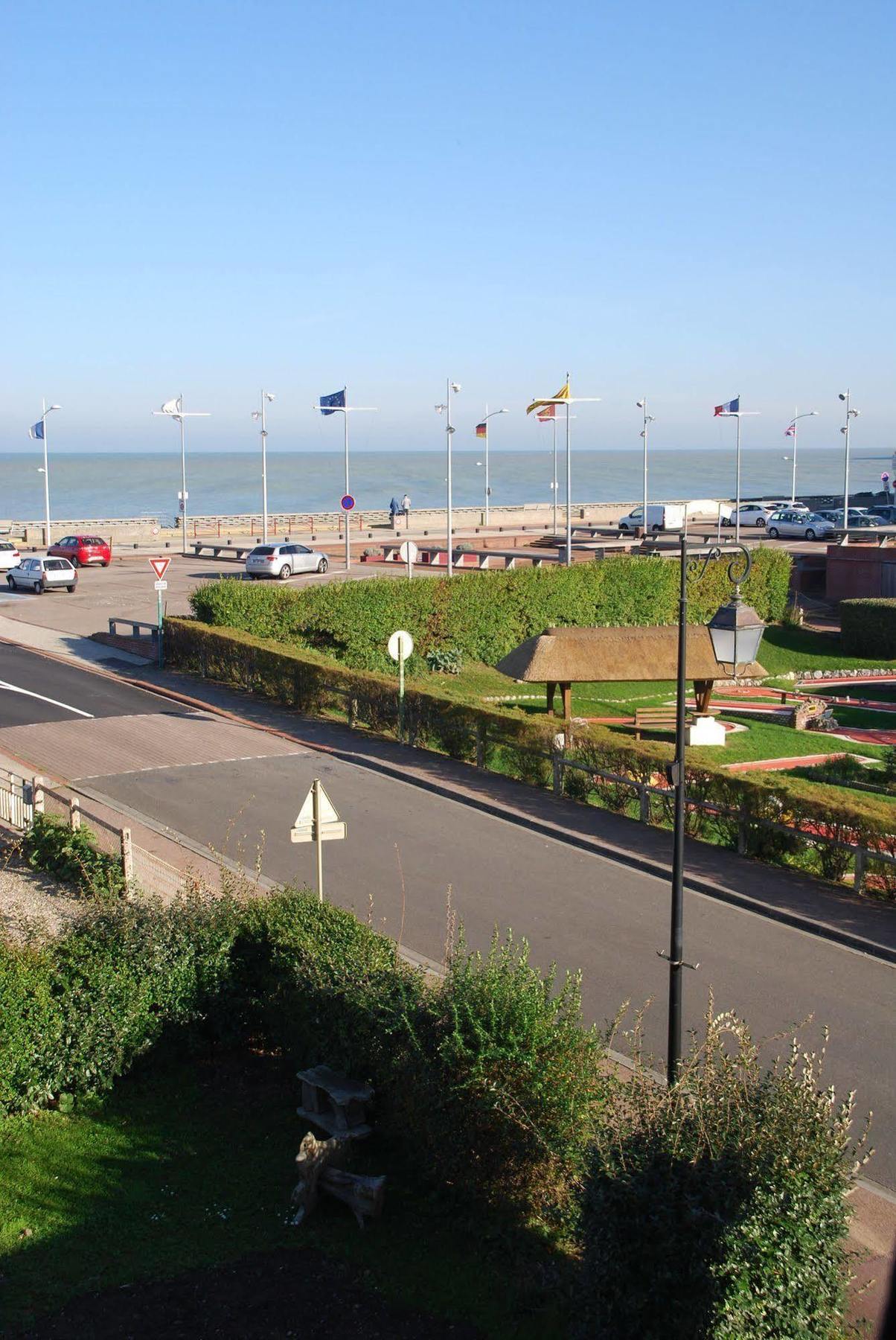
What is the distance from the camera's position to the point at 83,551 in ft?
171

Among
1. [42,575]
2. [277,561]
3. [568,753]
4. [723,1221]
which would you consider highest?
[277,561]

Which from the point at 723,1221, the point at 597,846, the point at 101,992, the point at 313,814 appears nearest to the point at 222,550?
the point at 597,846

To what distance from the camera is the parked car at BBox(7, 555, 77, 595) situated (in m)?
Result: 43.0

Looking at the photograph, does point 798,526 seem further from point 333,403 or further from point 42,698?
point 42,698

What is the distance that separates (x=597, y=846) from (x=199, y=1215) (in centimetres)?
970

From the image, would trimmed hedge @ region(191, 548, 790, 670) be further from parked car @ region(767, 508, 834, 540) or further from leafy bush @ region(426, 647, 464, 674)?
parked car @ region(767, 508, 834, 540)

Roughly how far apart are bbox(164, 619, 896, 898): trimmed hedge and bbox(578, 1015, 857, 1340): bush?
8.99m

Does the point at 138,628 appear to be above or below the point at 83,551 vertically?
below

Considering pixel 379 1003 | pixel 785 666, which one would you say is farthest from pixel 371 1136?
pixel 785 666

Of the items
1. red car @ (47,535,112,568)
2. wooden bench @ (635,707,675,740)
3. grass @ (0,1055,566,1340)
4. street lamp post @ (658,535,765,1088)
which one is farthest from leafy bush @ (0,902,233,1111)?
red car @ (47,535,112,568)

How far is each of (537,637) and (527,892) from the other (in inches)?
462

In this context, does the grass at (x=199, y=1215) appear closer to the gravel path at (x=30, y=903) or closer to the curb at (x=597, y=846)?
the gravel path at (x=30, y=903)

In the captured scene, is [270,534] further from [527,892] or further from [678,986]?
[678,986]

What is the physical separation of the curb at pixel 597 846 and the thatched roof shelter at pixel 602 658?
17.9 feet
